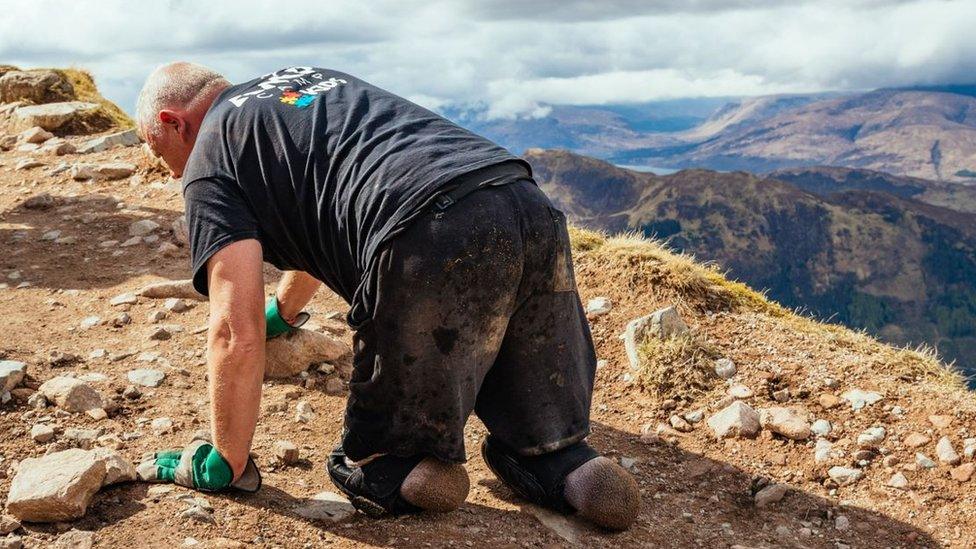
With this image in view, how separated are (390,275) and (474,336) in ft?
1.64

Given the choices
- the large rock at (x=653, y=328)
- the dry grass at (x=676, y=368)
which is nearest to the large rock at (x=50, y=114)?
the large rock at (x=653, y=328)

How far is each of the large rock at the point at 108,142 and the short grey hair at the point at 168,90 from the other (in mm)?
9576

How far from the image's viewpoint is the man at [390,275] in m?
3.79

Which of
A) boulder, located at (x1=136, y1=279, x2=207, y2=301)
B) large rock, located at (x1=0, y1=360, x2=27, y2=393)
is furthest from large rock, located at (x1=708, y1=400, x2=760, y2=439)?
large rock, located at (x1=0, y1=360, x2=27, y2=393)

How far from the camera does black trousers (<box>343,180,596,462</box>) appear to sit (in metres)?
3.76

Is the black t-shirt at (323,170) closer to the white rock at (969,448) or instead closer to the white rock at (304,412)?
the white rock at (304,412)

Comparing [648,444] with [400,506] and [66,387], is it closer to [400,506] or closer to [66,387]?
[400,506]

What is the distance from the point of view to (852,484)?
530 centimetres

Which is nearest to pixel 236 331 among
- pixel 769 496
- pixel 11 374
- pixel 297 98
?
pixel 297 98

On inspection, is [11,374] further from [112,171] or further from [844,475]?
[112,171]

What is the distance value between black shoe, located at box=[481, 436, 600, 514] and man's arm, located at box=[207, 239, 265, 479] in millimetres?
1404

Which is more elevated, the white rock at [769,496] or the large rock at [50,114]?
the large rock at [50,114]

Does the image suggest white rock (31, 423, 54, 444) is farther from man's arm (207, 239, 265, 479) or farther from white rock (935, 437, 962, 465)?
white rock (935, 437, 962, 465)

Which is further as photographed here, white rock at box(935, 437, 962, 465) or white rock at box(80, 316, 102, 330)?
white rock at box(80, 316, 102, 330)
